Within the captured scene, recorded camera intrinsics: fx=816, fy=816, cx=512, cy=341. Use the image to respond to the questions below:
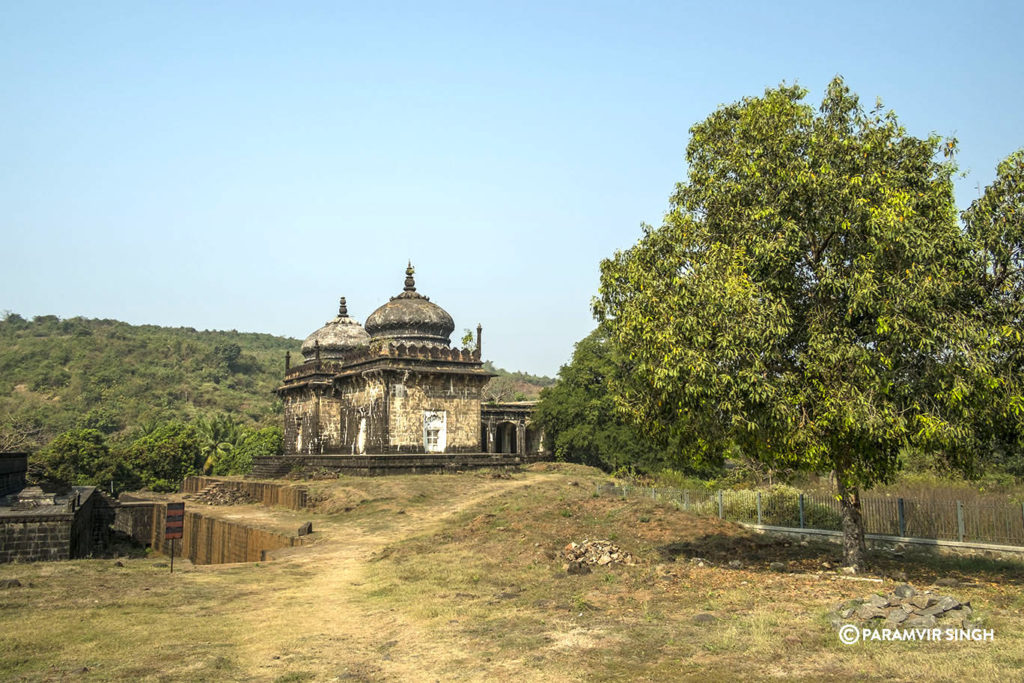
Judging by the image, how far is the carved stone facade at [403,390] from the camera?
3528 centimetres

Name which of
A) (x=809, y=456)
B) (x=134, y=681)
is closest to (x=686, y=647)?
(x=809, y=456)

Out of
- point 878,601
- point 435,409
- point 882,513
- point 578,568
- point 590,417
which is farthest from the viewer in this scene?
point 590,417

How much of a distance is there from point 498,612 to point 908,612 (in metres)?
5.71

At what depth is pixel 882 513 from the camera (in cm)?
1742

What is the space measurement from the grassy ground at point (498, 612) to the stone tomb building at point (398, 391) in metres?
14.5

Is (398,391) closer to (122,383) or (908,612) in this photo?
(908,612)

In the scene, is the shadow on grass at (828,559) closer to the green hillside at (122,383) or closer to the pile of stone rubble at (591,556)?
the pile of stone rubble at (591,556)

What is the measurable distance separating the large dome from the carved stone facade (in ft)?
0.15

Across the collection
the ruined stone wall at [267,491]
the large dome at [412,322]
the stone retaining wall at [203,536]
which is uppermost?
the large dome at [412,322]

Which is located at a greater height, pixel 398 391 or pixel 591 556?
pixel 398 391

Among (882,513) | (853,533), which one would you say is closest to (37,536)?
(853,533)

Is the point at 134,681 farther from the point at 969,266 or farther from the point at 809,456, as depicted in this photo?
the point at 969,266

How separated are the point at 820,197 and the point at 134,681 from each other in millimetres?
12664

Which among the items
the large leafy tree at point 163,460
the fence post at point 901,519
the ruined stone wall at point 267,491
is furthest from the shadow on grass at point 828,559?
the large leafy tree at point 163,460
